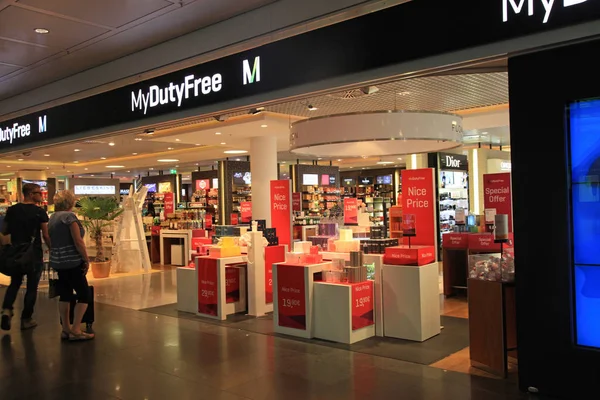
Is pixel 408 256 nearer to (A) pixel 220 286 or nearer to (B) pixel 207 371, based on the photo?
(B) pixel 207 371

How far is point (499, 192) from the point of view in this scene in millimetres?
8961

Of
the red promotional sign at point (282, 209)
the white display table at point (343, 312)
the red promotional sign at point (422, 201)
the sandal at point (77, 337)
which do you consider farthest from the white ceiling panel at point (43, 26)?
the red promotional sign at point (422, 201)

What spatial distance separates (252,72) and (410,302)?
3003mm

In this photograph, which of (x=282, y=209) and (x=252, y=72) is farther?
(x=282, y=209)

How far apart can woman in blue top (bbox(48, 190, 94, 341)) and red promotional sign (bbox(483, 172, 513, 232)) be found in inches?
261

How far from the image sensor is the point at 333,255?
6.47 metres

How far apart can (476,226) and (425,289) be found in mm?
3938

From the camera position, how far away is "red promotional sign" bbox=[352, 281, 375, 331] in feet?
17.8

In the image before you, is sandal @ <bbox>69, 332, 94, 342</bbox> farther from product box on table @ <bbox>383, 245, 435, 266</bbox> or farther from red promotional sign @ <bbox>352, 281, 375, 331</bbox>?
product box on table @ <bbox>383, 245, 435, 266</bbox>

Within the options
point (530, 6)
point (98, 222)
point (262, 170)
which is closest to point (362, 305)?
point (530, 6)

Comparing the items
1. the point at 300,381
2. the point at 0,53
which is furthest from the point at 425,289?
the point at 0,53

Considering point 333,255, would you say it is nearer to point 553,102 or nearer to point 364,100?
point 364,100

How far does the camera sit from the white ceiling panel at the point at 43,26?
4.23 meters

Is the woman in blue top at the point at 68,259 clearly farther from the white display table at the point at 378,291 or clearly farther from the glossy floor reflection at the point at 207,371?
the white display table at the point at 378,291
